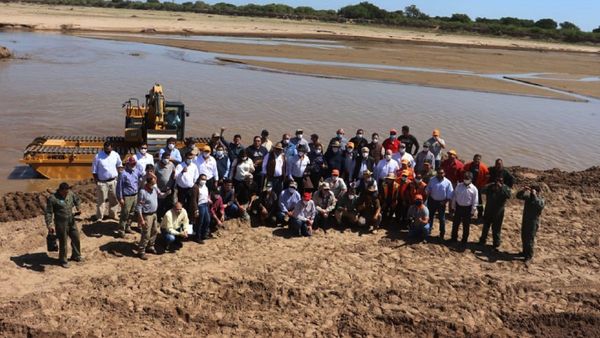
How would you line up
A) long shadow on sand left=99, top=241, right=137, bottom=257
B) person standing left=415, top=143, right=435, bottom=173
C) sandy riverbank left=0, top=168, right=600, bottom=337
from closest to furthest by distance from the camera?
sandy riverbank left=0, top=168, right=600, bottom=337 → long shadow on sand left=99, top=241, right=137, bottom=257 → person standing left=415, top=143, right=435, bottom=173

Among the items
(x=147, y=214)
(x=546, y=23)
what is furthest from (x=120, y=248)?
(x=546, y=23)

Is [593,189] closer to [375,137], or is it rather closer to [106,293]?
[375,137]

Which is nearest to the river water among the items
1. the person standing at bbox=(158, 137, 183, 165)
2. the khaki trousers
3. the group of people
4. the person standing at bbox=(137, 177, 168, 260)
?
the khaki trousers

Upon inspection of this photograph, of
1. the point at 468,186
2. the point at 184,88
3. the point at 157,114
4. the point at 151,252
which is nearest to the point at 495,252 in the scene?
the point at 468,186

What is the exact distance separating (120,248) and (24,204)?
3.48 metres

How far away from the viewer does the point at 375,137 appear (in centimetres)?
1260

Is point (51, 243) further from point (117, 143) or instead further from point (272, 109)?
point (272, 109)

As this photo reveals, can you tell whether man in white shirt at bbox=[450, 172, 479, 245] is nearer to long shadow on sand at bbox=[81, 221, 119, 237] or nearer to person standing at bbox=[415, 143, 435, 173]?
person standing at bbox=[415, 143, 435, 173]

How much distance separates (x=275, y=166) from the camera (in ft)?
38.1

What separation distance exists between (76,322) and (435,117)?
20.5 m

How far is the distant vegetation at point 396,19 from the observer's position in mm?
97312

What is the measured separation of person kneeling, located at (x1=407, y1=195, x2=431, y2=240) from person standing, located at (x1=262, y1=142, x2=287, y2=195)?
281 cm

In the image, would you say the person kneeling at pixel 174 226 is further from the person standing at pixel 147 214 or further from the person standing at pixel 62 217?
the person standing at pixel 62 217

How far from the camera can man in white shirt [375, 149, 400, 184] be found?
1179 centimetres
